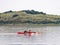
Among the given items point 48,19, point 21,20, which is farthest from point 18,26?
point 48,19

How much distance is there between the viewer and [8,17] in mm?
15430

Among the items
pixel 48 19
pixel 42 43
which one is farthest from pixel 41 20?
pixel 42 43

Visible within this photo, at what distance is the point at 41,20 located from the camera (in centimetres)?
1563

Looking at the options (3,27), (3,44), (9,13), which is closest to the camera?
(3,44)

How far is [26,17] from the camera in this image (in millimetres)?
15680

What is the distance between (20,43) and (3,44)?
55 centimetres

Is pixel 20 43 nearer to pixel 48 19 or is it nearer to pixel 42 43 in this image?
pixel 42 43

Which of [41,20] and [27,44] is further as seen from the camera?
[41,20]

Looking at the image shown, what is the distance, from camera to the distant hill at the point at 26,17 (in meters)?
15.3

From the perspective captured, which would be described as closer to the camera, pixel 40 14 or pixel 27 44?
pixel 27 44

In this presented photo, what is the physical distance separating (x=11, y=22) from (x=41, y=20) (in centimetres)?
164

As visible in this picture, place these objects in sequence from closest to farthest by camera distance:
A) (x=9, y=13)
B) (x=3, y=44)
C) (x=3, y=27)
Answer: (x=3, y=44) < (x=9, y=13) < (x=3, y=27)

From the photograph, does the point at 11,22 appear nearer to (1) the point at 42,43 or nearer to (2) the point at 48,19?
(2) the point at 48,19

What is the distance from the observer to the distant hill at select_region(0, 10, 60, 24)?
15281 millimetres
